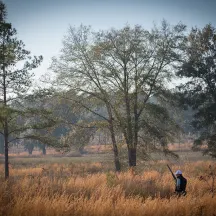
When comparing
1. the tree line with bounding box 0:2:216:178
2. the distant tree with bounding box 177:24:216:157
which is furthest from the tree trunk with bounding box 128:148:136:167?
the distant tree with bounding box 177:24:216:157

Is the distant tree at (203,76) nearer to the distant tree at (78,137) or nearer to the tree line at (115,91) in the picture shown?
the tree line at (115,91)

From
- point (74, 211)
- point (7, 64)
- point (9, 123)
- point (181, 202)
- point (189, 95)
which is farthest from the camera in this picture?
point (189, 95)

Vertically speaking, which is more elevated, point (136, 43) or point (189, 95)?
point (136, 43)

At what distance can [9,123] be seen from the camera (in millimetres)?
13188

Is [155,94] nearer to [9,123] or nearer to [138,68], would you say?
[138,68]

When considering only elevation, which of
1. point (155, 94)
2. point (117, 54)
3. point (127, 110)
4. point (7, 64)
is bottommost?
point (127, 110)

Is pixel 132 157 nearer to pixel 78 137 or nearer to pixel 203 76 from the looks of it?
pixel 78 137

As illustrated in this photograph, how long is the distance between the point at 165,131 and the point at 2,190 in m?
9.98

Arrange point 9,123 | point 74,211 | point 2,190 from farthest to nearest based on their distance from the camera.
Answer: point 9,123, point 2,190, point 74,211

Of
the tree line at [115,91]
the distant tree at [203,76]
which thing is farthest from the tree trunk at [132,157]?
the distant tree at [203,76]

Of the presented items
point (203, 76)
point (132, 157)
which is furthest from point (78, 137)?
point (203, 76)

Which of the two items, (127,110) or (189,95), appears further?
(189,95)

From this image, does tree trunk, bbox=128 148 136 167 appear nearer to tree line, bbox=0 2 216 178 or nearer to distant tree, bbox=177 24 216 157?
tree line, bbox=0 2 216 178

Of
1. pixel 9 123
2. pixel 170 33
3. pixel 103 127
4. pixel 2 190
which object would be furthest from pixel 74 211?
pixel 170 33
